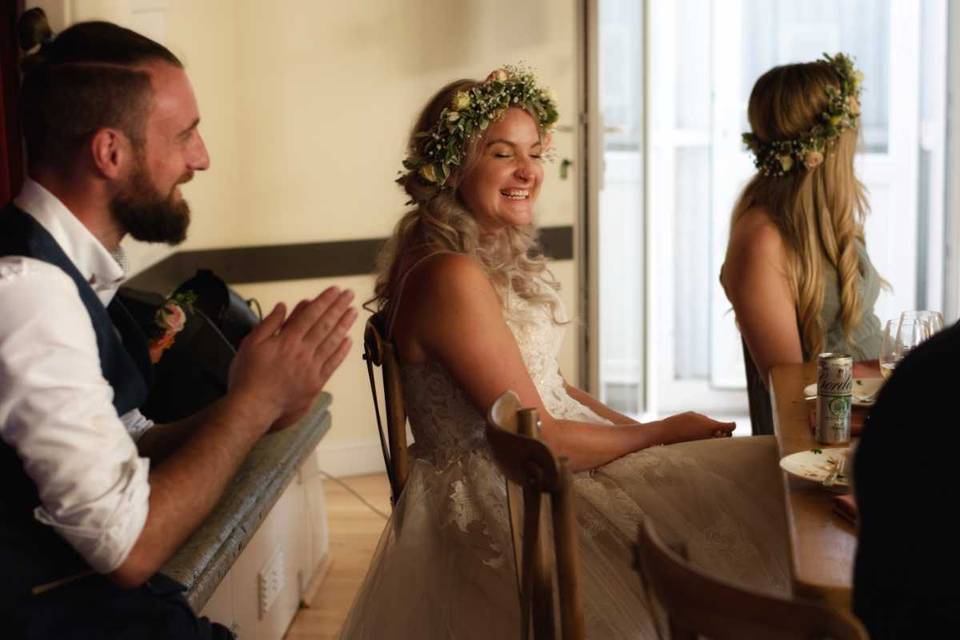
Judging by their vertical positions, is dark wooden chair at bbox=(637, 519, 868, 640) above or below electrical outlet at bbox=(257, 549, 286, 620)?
above

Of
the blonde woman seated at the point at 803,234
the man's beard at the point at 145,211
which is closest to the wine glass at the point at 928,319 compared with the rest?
the blonde woman seated at the point at 803,234

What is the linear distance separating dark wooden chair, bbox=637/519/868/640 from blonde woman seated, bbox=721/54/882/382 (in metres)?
1.73

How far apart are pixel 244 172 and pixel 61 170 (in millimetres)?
3044

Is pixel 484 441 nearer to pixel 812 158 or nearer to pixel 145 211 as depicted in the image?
pixel 145 211

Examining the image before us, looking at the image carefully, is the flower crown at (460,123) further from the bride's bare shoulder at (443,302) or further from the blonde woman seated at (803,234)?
the blonde woman seated at (803,234)

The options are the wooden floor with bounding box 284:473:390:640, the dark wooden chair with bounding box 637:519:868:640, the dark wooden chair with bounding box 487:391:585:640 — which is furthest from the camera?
the wooden floor with bounding box 284:473:390:640

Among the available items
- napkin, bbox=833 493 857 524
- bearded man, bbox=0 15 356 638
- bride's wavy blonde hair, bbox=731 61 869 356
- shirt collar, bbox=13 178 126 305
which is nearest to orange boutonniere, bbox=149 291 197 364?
bearded man, bbox=0 15 356 638

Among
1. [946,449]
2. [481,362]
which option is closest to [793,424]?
[481,362]

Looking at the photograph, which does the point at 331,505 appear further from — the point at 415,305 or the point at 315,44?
the point at 415,305

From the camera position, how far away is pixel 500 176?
271 centimetres

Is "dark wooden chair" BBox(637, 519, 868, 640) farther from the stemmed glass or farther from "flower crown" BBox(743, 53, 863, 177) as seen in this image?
"flower crown" BBox(743, 53, 863, 177)

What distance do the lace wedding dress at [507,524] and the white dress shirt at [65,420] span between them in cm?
79

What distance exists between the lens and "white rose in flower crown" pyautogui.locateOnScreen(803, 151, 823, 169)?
→ 10.2 ft

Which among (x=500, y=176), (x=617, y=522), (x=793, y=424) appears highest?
(x=500, y=176)
